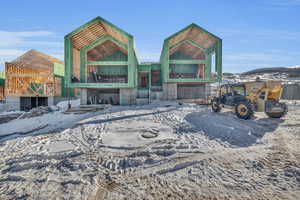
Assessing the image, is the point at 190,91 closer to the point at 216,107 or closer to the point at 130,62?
the point at 216,107

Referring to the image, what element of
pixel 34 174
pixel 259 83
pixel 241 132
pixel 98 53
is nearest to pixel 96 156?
pixel 34 174

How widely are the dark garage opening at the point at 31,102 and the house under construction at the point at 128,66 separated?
941 cm

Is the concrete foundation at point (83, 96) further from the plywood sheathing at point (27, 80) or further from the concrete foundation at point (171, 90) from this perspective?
the concrete foundation at point (171, 90)

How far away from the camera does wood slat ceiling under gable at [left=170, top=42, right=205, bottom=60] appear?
1838 cm

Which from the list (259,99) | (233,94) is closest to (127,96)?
(233,94)

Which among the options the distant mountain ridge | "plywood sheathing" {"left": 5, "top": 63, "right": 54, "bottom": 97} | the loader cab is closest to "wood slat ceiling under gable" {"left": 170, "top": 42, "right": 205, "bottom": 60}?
the distant mountain ridge

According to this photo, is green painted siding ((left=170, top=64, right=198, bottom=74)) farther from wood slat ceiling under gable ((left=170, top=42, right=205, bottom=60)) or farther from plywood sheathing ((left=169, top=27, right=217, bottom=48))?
plywood sheathing ((left=169, top=27, right=217, bottom=48))

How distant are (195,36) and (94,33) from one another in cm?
1148

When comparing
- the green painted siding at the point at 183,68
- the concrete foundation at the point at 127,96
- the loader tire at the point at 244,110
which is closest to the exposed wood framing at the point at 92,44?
the concrete foundation at the point at 127,96

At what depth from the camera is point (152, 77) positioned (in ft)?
68.8

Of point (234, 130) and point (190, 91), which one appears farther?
point (190, 91)

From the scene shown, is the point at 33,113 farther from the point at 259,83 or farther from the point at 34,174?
the point at 259,83

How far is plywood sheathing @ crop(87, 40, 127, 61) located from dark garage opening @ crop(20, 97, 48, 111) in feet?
34.4

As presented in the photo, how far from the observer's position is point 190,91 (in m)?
19.4
